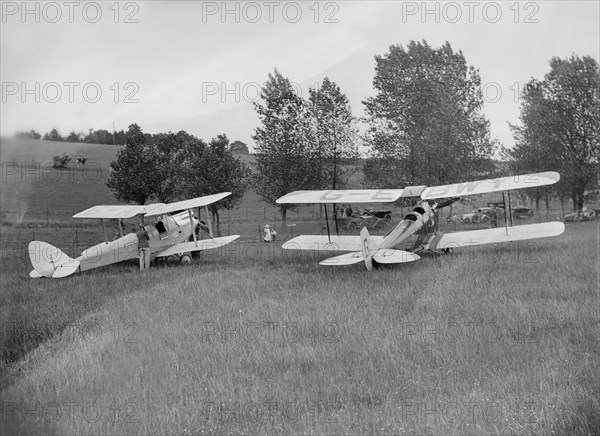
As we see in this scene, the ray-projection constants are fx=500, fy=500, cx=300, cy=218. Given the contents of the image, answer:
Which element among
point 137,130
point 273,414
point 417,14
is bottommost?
point 273,414

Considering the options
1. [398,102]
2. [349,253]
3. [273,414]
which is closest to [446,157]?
[398,102]

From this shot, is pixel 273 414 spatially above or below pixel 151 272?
below

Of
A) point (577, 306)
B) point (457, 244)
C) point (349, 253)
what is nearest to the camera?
point (577, 306)

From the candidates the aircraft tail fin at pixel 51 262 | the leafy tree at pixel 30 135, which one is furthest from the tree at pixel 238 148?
the leafy tree at pixel 30 135

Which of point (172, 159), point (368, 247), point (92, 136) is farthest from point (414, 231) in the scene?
point (92, 136)

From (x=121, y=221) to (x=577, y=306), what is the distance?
125 inches

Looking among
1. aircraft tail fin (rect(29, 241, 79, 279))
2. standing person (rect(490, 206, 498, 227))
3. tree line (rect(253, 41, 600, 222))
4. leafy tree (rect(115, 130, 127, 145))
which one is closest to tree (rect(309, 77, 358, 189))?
tree line (rect(253, 41, 600, 222))

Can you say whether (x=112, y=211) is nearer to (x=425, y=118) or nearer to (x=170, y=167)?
(x=170, y=167)

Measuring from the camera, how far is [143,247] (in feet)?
9.71

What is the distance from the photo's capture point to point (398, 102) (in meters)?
3.69

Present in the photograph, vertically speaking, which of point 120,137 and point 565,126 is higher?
point 565,126

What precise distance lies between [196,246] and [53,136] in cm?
243

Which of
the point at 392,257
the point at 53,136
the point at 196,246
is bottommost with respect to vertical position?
the point at 392,257

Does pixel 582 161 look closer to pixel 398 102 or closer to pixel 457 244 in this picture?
pixel 457 244
